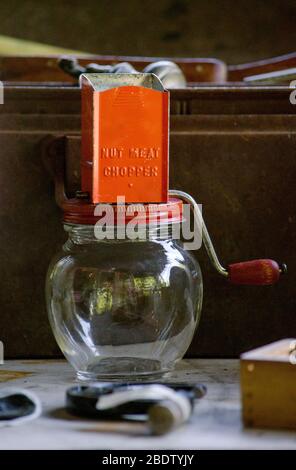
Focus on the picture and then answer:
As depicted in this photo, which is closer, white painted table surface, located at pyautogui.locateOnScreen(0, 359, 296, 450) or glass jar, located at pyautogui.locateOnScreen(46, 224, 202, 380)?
white painted table surface, located at pyautogui.locateOnScreen(0, 359, 296, 450)

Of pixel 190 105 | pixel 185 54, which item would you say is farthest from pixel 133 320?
pixel 185 54

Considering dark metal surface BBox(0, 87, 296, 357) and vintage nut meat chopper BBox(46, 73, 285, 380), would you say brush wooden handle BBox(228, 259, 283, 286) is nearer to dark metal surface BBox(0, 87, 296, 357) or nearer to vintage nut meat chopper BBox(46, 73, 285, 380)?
vintage nut meat chopper BBox(46, 73, 285, 380)

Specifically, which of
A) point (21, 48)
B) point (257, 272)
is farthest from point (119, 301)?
point (21, 48)

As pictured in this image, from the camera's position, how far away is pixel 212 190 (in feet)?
4.43

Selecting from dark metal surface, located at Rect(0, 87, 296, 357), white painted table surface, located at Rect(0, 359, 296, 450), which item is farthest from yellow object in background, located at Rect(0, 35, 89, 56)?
white painted table surface, located at Rect(0, 359, 296, 450)

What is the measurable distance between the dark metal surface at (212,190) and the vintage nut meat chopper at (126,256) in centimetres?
11

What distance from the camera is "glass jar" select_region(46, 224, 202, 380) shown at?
1194 millimetres

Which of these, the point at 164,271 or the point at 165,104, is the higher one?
the point at 165,104

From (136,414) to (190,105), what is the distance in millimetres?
523

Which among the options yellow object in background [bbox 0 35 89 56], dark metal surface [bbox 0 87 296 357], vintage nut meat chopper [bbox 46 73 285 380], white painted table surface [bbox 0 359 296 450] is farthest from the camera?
yellow object in background [bbox 0 35 89 56]

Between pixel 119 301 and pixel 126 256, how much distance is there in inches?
2.4

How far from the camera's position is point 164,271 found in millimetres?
1203

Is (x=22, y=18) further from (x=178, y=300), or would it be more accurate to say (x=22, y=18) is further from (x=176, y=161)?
(x=178, y=300)

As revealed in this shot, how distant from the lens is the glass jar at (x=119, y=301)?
119 centimetres
